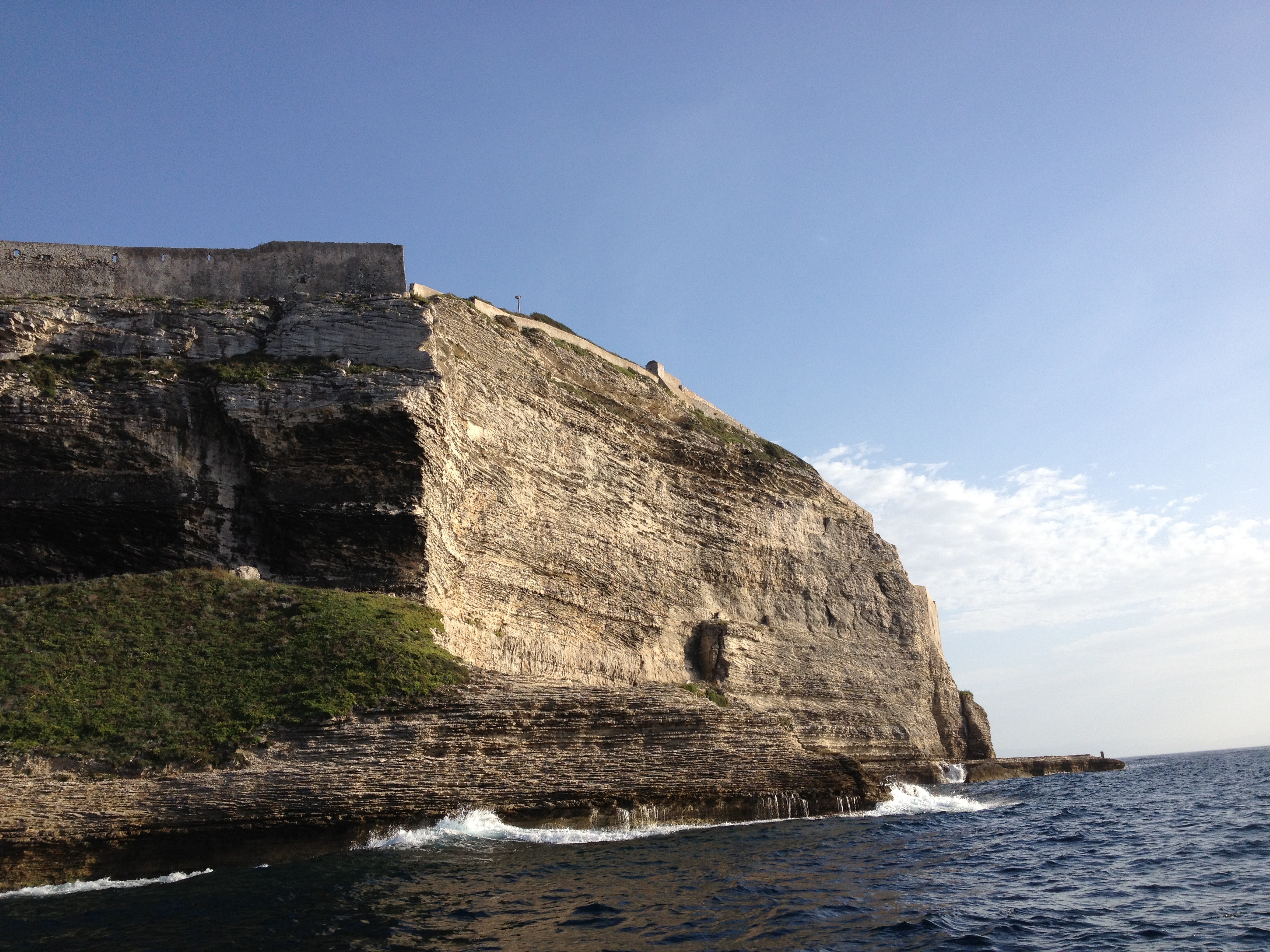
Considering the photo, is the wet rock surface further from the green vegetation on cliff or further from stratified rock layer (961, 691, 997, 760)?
the green vegetation on cliff

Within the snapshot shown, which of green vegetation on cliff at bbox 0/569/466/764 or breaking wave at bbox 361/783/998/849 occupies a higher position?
green vegetation on cliff at bbox 0/569/466/764

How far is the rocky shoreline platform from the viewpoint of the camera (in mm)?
14430

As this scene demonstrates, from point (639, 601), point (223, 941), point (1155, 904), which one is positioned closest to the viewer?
point (223, 941)

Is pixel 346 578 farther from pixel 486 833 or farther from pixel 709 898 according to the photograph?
pixel 709 898

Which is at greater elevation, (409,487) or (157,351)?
(157,351)

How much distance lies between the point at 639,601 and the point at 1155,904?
1971 centimetres

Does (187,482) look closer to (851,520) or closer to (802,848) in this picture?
(802,848)

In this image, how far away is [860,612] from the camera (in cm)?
3909

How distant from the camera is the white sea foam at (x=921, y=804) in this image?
77.7 feet

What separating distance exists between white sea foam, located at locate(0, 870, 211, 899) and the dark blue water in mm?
236

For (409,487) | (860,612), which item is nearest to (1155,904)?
(409,487)

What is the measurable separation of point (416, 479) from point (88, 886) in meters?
11.0

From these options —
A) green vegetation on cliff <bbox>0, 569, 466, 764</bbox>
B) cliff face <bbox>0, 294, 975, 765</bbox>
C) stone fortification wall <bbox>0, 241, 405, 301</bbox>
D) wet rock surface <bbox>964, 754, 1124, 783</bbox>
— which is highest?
stone fortification wall <bbox>0, 241, 405, 301</bbox>

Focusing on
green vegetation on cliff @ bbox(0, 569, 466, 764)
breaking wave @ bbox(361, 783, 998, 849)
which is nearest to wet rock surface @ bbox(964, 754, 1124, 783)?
breaking wave @ bbox(361, 783, 998, 849)
